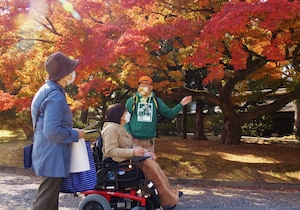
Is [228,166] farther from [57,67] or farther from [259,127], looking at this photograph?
[259,127]

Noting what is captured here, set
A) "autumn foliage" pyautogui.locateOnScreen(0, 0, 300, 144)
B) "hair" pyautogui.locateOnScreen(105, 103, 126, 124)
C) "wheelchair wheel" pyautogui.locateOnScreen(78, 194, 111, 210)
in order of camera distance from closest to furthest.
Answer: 1. "wheelchair wheel" pyautogui.locateOnScreen(78, 194, 111, 210)
2. "hair" pyautogui.locateOnScreen(105, 103, 126, 124)
3. "autumn foliage" pyautogui.locateOnScreen(0, 0, 300, 144)

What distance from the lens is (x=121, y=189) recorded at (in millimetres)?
3641

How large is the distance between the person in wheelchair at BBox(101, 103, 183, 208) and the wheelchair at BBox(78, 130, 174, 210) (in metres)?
0.06

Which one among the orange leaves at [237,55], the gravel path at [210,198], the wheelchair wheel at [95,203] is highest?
the orange leaves at [237,55]

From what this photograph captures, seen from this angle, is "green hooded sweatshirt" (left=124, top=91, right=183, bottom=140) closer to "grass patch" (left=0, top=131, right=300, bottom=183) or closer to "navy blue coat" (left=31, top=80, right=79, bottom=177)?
"navy blue coat" (left=31, top=80, right=79, bottom=177)

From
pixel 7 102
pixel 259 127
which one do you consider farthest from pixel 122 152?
pixel 259 127

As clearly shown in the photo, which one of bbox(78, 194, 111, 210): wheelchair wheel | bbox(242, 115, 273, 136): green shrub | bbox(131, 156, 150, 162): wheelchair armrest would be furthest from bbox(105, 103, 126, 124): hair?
bbox(242, 115, 273, 136): green shrub

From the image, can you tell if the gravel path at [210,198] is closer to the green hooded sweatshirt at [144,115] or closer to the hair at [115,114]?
the green hooded sweatshirt at [144,115]

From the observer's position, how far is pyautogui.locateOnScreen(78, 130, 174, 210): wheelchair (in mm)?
3484

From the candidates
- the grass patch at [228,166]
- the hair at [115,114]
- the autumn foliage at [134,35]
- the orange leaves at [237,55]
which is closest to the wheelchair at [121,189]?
the hair at [115,114]

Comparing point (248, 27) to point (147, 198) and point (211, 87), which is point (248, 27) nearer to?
point (147, 198)

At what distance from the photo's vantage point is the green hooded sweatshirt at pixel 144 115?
4293 millimetres

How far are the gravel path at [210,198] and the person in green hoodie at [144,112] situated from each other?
1151 mm

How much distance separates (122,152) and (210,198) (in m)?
2.30
